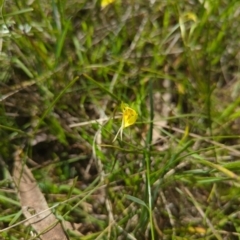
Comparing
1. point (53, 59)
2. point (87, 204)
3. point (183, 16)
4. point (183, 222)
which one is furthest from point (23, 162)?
point (183, 16)

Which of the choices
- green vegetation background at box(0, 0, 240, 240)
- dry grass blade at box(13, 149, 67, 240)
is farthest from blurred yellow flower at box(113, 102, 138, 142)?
dry grass blade at box(13, 149, 67, 240)

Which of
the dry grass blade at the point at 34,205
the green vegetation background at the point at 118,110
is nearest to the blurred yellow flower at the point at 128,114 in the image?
the green vegetation background at the point at 118,110

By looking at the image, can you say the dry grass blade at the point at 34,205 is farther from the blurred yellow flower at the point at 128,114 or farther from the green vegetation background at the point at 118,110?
the blurred yellow flower at the point at 128,114

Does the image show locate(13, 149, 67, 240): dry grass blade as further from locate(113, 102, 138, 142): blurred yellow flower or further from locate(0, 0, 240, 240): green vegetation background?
locate(113, 102, 138, 142): blurred yellow flower

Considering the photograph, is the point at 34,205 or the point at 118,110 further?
the point at 118,110

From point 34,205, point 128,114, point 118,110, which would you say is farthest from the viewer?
point 118,110

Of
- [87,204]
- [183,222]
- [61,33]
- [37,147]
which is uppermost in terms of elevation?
[61,33]

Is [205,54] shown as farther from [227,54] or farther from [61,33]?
[61,33]
